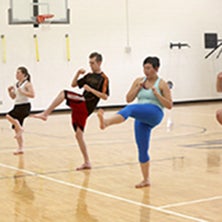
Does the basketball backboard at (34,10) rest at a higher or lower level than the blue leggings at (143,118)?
higher

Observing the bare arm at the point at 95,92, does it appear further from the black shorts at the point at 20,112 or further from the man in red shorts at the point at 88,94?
the black shorts at the point at 20,112

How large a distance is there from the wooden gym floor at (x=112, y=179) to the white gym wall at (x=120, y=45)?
5736 millimetres

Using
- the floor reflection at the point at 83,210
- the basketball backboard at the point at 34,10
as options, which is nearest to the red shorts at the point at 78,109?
the floor reflection at the point at 83,210

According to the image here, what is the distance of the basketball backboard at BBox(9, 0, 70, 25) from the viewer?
55.3 feet

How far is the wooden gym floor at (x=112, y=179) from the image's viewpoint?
5.47m

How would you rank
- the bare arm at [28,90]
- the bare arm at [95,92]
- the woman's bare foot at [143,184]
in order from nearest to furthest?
1. the woman's bare foot at [143,184]
2. the bare arm at [95,92]
3. the bare arm at [28,90]

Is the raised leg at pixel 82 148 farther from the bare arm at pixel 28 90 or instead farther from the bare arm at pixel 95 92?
the bare arm at pixel 28 90

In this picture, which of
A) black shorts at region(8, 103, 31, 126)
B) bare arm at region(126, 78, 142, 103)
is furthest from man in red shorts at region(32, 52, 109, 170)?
black shorts at region(8, 103, 31, 126)

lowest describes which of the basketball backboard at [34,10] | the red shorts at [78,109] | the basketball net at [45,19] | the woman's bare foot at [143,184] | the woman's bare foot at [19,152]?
the woman's bare foot at [19,152]

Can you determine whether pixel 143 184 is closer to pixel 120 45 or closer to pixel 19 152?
pixel 19 152

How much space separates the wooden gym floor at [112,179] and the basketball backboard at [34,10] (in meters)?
5.50

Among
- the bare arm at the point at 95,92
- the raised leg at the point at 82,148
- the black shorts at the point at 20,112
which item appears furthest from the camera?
the black shorts at the point at 20,112

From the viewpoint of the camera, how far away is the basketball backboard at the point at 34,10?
16.9 m

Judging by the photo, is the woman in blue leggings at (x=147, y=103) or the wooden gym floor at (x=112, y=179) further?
the woman in blue leggings at (x=147, y=103)
